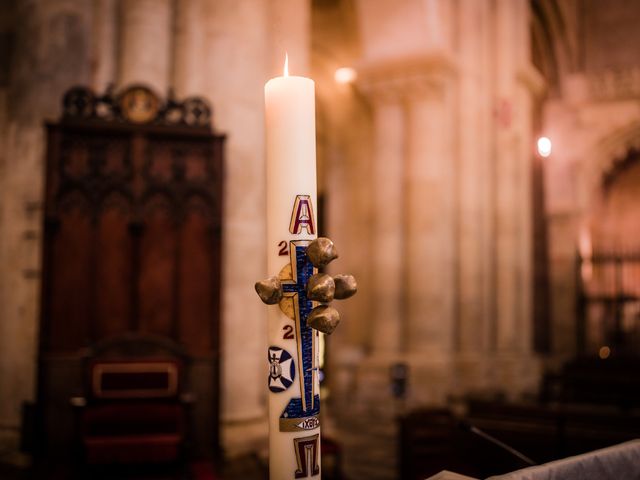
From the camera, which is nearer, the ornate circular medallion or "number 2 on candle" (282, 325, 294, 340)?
"number 2 on candle" (282, 325, 294, 340)

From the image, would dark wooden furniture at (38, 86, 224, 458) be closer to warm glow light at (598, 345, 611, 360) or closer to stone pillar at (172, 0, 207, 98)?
stone pillar at (172, 0, 207, 98)

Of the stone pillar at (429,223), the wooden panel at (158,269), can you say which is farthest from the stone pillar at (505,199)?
the wooden panel at (158,269)

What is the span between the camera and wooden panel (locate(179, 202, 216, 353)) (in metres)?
5.06

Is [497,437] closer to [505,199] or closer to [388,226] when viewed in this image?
[388,226]

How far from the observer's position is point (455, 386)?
360 inches

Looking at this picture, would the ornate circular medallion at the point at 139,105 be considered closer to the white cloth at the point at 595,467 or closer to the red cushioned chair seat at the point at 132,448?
the red cushioned chair seat at the point at 132,448

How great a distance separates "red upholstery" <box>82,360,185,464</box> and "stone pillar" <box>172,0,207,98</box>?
8.48ft

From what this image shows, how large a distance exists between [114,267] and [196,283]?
64 centimetres

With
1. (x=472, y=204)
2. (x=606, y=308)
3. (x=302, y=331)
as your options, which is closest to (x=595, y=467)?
(x=302, y=331)

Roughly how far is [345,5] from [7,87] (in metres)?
6.77

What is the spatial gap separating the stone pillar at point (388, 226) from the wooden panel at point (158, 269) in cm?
478

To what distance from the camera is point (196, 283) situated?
512 cm

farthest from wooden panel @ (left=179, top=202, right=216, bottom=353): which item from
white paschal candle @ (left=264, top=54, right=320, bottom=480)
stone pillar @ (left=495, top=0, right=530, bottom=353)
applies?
stone pillar @ (left=495, top=0, right=530, bottom=353)

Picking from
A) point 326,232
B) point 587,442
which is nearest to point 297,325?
point 587,442
